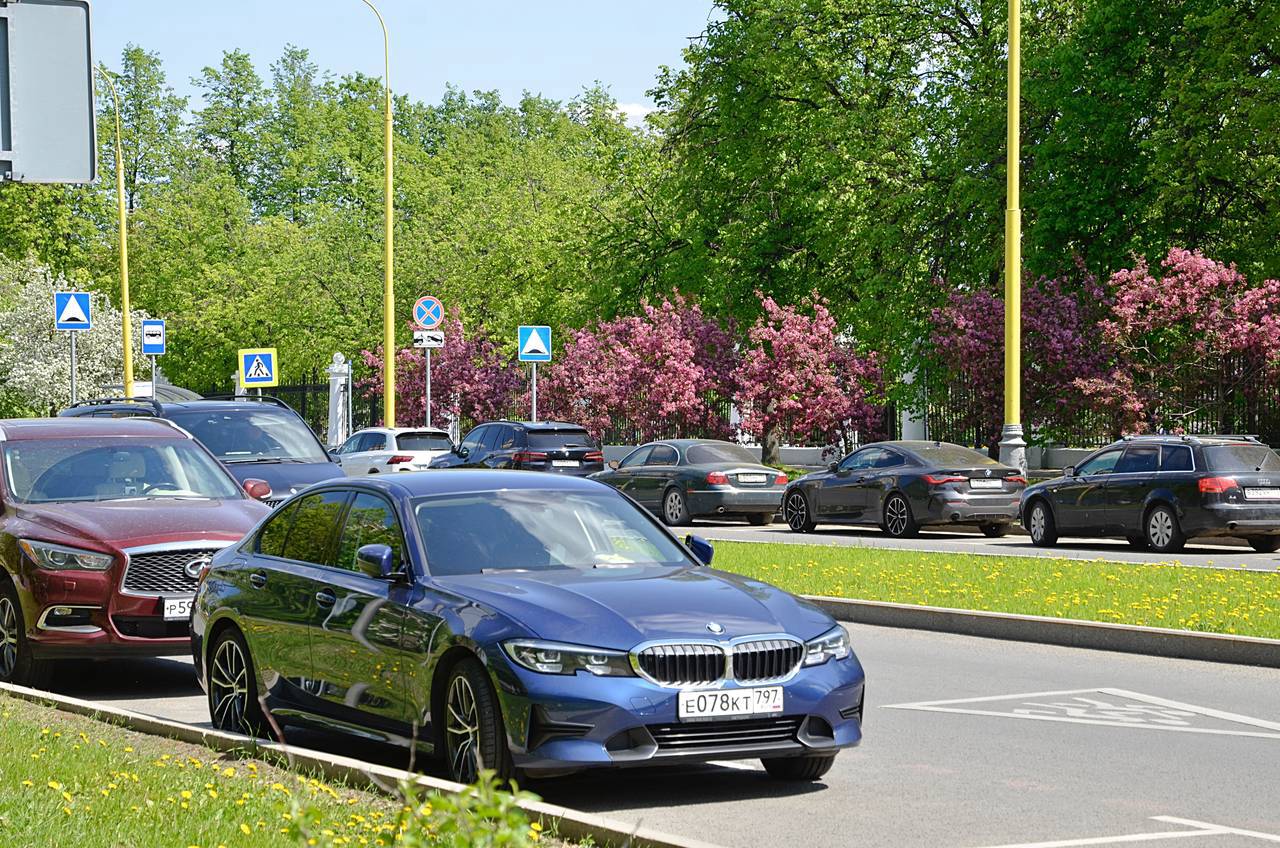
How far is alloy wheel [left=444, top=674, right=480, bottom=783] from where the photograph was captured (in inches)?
314

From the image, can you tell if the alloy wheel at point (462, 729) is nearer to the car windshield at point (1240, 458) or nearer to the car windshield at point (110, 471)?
the car windshield at point (110, 471)

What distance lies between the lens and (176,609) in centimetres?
1229

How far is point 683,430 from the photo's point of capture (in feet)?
156

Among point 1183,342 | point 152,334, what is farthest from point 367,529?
point 152,334

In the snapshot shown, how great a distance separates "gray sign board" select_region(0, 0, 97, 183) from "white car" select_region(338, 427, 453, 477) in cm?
2470

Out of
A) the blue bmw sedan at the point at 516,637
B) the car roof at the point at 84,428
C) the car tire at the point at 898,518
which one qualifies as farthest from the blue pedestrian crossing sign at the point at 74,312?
the blue bmw sedan at the point at 516,637

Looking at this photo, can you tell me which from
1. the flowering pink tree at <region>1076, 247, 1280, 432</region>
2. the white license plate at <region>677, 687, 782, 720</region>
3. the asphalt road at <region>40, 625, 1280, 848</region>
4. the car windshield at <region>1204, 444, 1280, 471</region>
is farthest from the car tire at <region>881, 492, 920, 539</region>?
the white license plate at <region>677, 687, 782, 720</region>

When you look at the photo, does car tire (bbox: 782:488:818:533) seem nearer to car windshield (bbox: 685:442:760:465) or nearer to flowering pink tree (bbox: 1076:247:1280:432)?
car windshield (bbox: 685:442:760:465)

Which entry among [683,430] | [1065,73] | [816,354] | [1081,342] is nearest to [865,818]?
[1081,342]

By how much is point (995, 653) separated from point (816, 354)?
29.8 m

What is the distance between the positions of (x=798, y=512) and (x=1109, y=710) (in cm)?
1982

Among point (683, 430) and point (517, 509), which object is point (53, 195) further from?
point (517, 509)

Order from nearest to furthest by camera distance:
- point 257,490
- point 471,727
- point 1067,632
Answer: point 471,727, point 257,490, point 1067,632

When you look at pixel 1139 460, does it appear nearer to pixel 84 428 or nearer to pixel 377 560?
pixel 84 428
